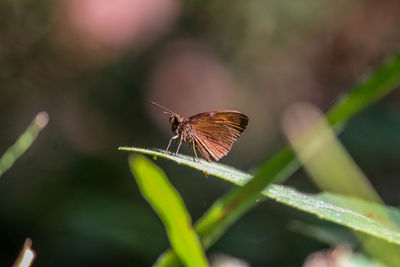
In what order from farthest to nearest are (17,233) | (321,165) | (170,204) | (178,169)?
(178,169)
(17,233)
(321,165)
(170,204)

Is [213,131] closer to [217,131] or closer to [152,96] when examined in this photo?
[217,131]

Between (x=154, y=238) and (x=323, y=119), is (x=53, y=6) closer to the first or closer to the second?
(x=154, y=238)

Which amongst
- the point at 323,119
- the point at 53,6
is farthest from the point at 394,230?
the point at 53,6

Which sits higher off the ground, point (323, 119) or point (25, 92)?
point (323, 119)

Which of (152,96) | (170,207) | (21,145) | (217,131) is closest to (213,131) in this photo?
(217,131)

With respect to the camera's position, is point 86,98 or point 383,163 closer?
point 383,163


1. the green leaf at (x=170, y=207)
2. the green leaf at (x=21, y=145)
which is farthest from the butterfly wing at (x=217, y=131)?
the green leaf at (x=170, y=207)

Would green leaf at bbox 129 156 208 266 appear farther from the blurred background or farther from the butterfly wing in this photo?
the blurred background

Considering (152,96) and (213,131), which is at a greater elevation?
(213,131)
